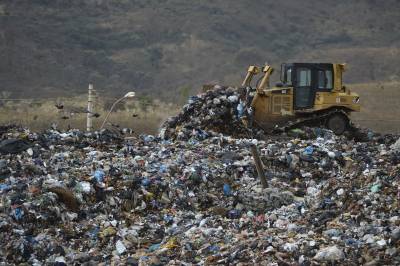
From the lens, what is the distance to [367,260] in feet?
23.2

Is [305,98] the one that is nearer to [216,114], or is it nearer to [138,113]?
[216,114]

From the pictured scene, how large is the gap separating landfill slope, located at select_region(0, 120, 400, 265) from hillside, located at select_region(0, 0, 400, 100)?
22714mm

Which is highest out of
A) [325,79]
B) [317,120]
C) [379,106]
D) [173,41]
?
[173,41]

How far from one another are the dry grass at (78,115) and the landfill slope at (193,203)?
17.7 ft

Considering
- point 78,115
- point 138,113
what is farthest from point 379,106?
point 78,115

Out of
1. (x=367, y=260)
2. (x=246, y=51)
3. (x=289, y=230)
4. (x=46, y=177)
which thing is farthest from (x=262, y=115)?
(x=246, y=51)

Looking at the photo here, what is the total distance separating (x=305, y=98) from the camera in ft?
55.8

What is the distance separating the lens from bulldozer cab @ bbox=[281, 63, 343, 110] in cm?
1694

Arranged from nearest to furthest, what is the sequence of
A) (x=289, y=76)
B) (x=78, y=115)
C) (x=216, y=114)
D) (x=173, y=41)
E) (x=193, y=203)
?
(x=193, y=203), (x=216, y=114), (x=289, y=76), (x=78, y=115), (x=173, y=41)

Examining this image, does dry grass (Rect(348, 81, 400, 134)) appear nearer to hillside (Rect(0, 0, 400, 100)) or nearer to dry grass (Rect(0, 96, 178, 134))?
dry grass (Rect(0, 96, 178, 134))

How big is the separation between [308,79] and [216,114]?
2.57 meters

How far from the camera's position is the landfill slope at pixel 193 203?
7680 mm

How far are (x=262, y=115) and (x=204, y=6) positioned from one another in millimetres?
37181

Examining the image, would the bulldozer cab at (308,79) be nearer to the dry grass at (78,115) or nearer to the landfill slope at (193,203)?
the dry grass at (78,115)
